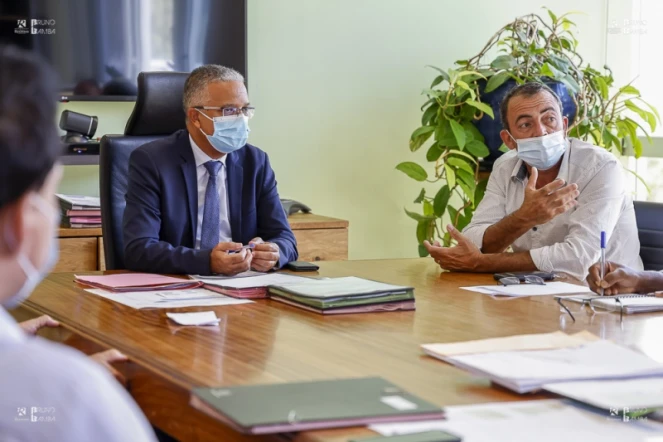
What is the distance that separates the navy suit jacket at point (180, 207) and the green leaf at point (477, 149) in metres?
1.33

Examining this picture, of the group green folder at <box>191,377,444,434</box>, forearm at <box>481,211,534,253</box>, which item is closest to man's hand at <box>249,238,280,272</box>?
forearm at <box>481,211,534,253</box>

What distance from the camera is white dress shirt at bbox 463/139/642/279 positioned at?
8.59ft

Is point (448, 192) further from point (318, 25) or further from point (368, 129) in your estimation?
point (318, 25)

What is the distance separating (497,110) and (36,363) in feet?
11.2

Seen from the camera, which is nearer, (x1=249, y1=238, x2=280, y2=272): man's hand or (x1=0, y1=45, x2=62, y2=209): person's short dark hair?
(x1=0, y1=45, x2=62, y2=209): person's short dark hair

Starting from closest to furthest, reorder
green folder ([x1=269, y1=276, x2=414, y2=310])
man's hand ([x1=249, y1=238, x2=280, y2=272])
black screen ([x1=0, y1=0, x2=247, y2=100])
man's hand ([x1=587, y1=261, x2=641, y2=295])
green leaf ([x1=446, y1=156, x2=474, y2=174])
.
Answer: green folder ([x1=269, y1=276, x2=414, y2=310])
man's hand ([x1=587, y1=261, x2=641, y2=295])
man's hand ([x1=249, y1=238, x2=280, y2=272])
black screen ([x1=0, y1=0, x2=247, y2=100])
green leaf ([x1=446, y1=156, x2=474, y2=174])

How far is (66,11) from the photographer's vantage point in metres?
3.68

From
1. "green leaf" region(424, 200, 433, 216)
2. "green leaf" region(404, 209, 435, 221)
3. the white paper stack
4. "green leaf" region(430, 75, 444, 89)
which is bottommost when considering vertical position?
"green leaf" region(404, 209, 435, 221)

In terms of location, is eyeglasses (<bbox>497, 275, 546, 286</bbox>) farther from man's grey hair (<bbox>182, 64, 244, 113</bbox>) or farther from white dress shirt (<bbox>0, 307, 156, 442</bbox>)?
white dress shirt (<bbox>0, 307, 156, 442</bbox>)

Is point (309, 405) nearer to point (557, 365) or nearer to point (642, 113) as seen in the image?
point (557, 365)

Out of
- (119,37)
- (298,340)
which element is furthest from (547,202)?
(119,37)

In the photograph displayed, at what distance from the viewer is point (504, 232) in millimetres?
2766

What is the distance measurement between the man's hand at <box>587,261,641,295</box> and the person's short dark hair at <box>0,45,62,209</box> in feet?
5.25

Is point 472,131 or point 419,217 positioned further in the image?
point 419,217
